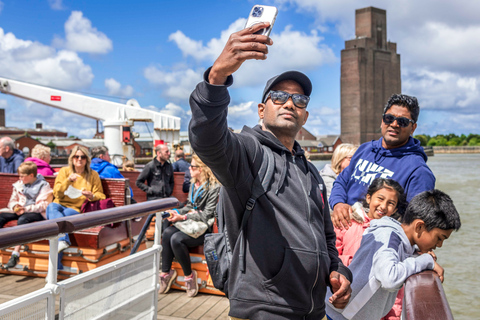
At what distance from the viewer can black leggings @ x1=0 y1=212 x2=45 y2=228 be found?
525 centimetres

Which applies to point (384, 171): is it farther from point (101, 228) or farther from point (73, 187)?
point (73, 187)

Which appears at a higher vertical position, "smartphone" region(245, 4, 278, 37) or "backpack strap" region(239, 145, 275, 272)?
"smartphone" region(245, 4, 278, 37)

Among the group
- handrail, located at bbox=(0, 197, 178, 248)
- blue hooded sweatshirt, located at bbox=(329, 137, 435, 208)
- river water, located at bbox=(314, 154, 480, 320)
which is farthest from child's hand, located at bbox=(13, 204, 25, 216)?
river water, located at bbox=(314, 154, 480, 320)

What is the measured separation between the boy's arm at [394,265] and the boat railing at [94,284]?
148 cm

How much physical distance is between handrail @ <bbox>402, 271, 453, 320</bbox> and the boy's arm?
185mm

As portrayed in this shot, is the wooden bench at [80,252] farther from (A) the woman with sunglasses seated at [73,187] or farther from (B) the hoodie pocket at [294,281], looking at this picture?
(B) the hoodie pocket at [294,281]

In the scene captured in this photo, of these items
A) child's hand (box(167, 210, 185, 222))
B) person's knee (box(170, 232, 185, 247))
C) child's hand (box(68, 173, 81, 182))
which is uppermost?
child's hand (box(68, 173, 81, 182))

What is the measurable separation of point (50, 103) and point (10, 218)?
1432 centimetres

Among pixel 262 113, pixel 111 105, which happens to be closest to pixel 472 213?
pixel 111 105

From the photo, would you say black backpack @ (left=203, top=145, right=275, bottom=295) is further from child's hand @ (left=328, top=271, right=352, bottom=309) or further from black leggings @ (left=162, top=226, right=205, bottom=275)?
black leggings @ (left=162, top=226, right=205, bottom=275)

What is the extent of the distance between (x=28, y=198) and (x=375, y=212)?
4.38 meters

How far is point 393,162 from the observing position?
9.13 feet

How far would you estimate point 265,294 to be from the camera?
166 centimetres

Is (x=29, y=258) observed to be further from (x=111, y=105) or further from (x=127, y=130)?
(x=111, y=105)
